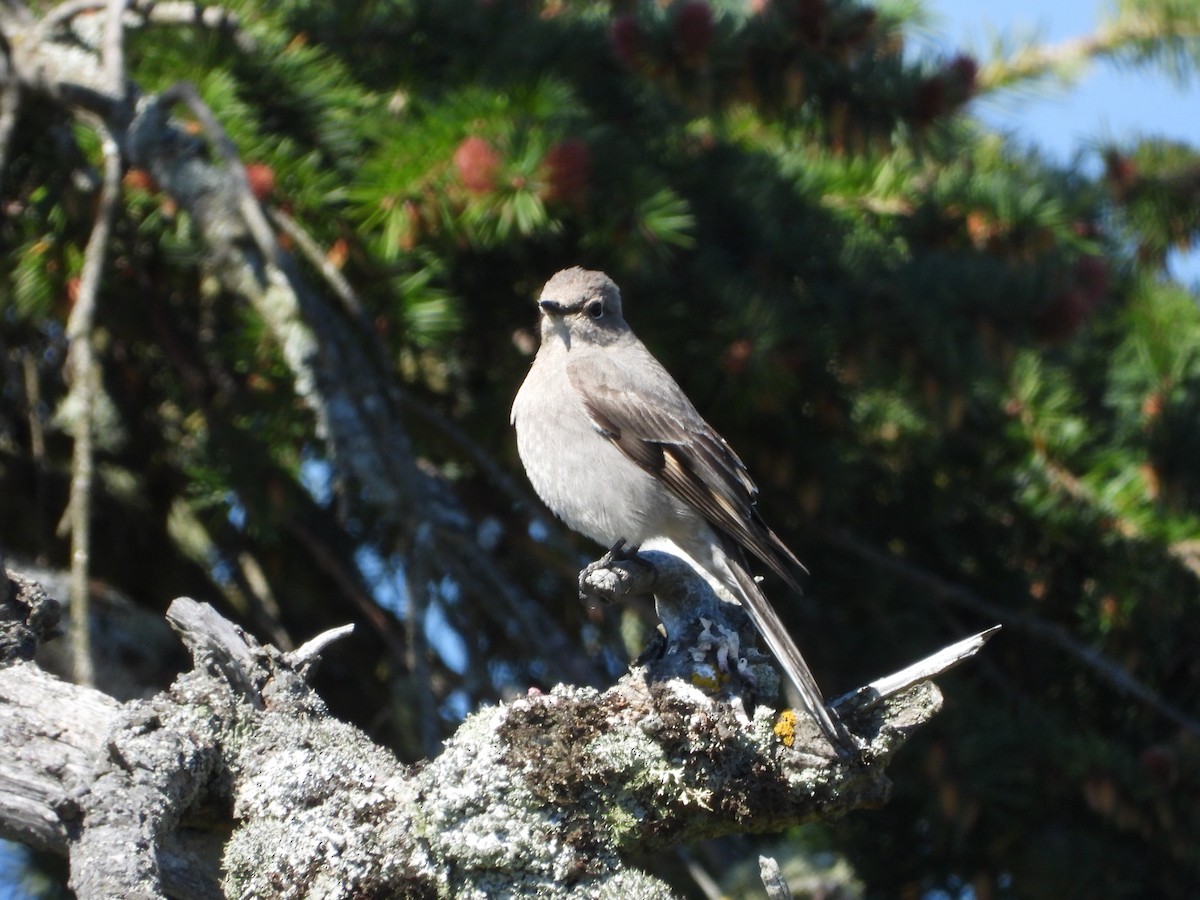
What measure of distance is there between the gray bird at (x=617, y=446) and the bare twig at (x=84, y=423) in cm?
130

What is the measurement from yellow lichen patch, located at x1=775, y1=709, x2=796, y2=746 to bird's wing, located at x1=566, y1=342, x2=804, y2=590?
1.26m

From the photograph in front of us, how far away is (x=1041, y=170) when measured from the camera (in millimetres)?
4977

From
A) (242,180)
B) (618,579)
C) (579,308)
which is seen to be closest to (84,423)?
(242,180)

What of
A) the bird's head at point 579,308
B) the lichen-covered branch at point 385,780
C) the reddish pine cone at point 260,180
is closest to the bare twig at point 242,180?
the reddish pine cone at point 260,180

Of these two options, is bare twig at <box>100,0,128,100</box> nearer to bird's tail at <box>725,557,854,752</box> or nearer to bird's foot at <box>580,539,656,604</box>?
bird's foot at <box>580,539,656,604</box>

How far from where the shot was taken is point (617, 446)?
14.4ft

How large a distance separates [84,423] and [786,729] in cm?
182

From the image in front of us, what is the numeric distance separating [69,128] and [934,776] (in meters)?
3.27

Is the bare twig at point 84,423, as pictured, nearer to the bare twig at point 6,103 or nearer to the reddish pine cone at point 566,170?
the bare twig at point 6,103

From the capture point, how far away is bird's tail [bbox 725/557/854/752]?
254 cm

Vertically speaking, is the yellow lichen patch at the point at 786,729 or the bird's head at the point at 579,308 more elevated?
the bird's head at the point at 579,308

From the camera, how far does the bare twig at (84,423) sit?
113 inches

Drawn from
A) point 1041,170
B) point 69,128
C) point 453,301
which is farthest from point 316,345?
point 1041,170

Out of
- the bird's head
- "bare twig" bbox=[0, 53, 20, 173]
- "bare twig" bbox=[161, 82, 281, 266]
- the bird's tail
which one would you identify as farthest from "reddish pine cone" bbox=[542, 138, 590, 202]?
"bare twig" bbox=[0, 53, 20, 173]
